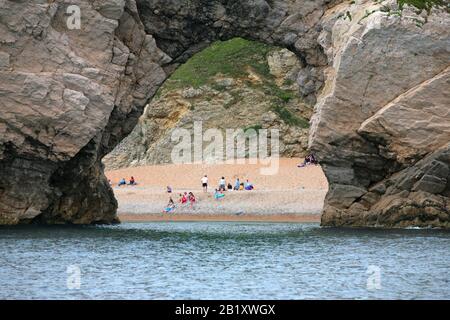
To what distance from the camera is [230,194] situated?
82812 millimetres

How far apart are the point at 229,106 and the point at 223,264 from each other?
61500mm

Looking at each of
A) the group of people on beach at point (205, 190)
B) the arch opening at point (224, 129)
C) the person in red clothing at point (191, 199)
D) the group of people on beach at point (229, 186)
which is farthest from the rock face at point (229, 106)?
the person in red clothing at point (191, 199)

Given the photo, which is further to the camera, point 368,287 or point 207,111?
point 207,111

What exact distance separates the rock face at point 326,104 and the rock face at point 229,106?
122 ft

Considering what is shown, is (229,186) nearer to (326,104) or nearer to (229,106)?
(229,106)

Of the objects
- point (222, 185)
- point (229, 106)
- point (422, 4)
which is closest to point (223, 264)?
point (422, 4)

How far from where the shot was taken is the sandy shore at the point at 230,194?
77.2 metres

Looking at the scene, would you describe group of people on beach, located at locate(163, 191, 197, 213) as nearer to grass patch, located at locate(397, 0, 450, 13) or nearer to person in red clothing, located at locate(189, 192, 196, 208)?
person in red clothing, located at locate(189, 192, 196, 208)

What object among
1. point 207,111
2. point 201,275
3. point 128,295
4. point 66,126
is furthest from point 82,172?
point 207,111

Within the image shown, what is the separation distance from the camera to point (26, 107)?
2303 inches

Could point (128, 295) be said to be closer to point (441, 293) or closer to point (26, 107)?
point (441, 293)

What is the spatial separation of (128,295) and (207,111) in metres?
69.9

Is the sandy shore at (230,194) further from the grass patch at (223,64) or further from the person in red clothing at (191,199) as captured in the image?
the grass patch at (223,64)

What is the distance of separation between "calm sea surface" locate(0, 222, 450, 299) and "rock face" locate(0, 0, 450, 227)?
3.30m
